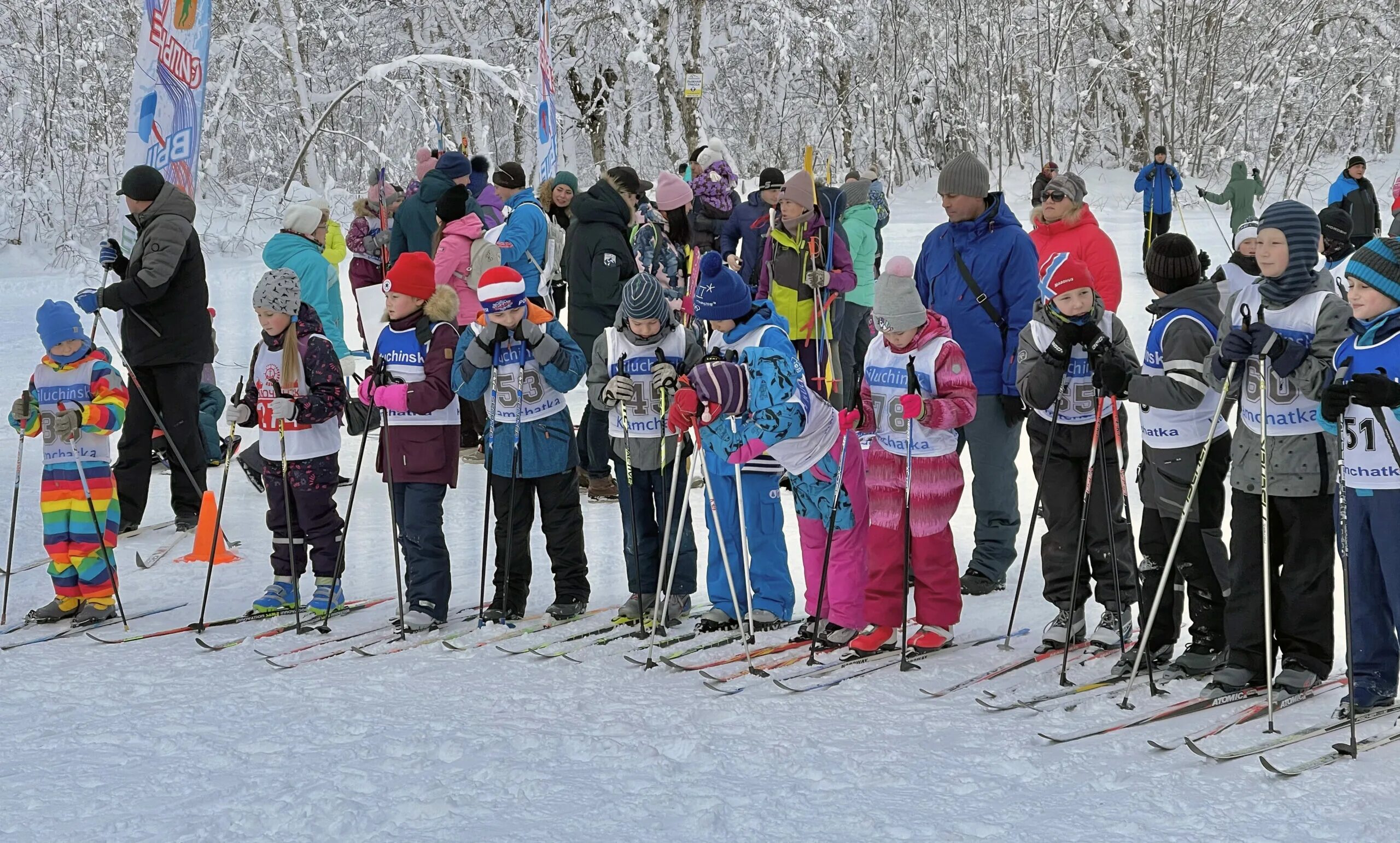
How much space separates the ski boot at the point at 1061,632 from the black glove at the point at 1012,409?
0.94 metres

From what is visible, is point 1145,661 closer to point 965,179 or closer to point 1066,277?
point 1066,277

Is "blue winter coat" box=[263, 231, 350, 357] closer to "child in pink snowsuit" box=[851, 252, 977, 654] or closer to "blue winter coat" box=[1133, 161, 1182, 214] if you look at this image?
"child in pink snowsuit" box=[851, 252, 977, 654]

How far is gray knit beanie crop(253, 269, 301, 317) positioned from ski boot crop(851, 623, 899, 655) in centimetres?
269

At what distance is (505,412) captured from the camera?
517cm

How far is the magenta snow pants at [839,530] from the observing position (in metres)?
4.72

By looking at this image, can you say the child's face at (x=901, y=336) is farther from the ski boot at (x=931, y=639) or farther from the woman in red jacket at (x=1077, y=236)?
the woman in red jacket at (x=1077, y=236)

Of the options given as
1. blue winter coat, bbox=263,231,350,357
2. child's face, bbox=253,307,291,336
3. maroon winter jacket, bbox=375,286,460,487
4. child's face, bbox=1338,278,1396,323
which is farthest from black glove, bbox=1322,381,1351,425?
blue winter coat, bbox=263,231,350,357

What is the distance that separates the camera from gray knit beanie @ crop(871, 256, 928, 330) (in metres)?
4.47

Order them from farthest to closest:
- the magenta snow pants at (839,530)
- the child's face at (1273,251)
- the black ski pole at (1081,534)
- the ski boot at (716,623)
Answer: the ski boot at (716,623)
the magenta snow pants at (839,530)
the black ski pole at (1081,534)
the child's face at (1273,251)

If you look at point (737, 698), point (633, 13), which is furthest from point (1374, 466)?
point (633, 13)

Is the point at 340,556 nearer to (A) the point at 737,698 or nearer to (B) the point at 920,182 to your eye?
(A) the point at 737,698

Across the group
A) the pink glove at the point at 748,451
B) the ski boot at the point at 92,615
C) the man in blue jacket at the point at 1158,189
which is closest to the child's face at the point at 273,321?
the ski boot at the point at 92,615

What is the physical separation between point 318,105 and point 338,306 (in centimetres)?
1603

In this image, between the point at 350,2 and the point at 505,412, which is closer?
the point at 505,412
